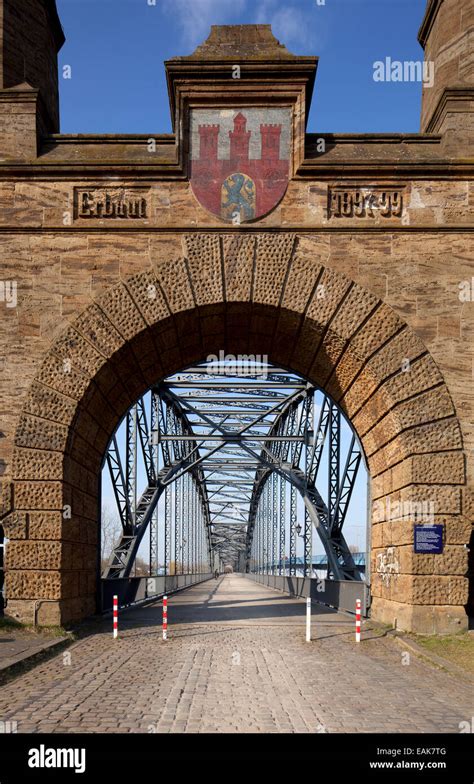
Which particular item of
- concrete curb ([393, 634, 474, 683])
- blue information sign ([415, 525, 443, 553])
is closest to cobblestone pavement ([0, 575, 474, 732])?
concrete curb ([393, 634, 474, 683])

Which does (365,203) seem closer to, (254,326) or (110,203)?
(254,326)

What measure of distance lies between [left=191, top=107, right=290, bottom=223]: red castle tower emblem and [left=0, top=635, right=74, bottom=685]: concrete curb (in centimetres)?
786

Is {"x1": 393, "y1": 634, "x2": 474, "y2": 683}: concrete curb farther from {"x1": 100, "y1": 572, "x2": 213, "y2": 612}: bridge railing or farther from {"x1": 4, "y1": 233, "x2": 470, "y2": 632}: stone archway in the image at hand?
{"x1": 100, "y1": 572, "x2": 213, "y2": 612}: bridge railing

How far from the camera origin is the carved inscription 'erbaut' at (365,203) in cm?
1412

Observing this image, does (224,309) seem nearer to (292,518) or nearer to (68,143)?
(68,143)

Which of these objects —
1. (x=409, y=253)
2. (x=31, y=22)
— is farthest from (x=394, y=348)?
(x=31, y=22)

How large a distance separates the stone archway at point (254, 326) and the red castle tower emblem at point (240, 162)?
67cm

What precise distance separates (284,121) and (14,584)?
965 centimetres

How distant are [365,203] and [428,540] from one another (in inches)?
246

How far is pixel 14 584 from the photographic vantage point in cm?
1298

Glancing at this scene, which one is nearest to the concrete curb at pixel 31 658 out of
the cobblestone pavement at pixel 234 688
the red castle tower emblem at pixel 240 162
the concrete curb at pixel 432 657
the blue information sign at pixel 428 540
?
the cobblestone pavement at pixel 234 688

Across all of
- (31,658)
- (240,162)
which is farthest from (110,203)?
(31,658)

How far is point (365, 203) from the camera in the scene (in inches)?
558

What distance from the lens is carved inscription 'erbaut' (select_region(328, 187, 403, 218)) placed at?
46.3ft
